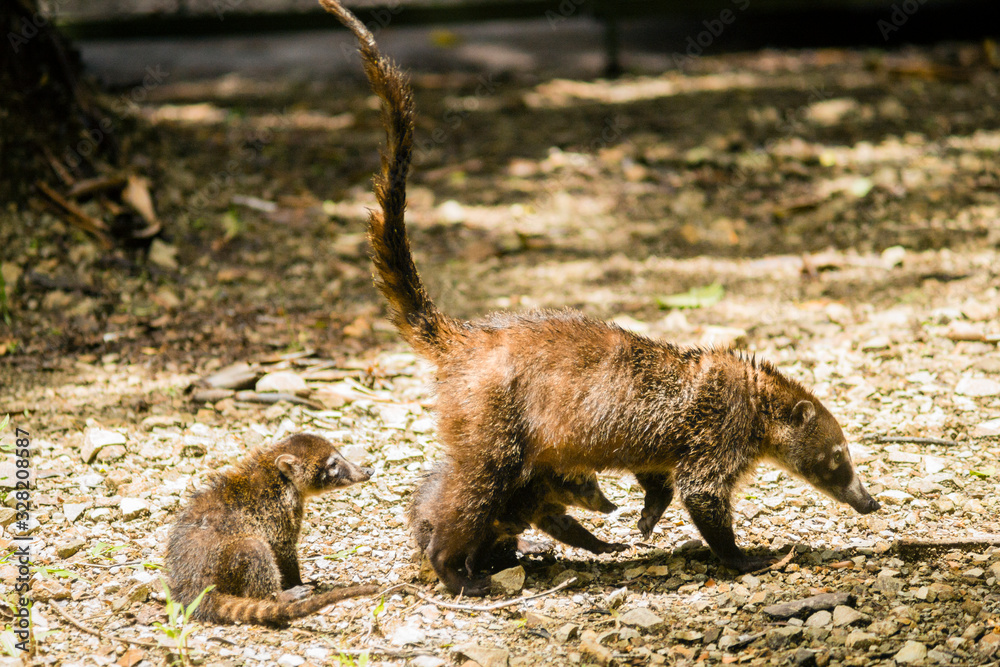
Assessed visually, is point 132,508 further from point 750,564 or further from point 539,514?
point 750,564

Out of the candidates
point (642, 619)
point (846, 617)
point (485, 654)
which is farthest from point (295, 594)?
point (846, 617)

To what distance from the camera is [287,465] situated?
160 inches

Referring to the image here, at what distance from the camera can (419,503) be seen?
155 inches

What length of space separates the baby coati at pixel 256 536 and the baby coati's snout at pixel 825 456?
1881 mm

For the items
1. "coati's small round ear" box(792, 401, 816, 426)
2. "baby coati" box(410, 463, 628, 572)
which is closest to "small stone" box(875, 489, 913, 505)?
"coati's small round ear" box(792, 401, 816, 426)

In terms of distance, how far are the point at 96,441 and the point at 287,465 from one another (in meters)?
1.21

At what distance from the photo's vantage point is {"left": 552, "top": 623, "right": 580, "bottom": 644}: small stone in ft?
11.5

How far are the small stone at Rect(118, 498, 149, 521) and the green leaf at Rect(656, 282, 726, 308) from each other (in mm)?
3491

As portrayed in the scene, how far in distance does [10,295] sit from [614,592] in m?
4.49

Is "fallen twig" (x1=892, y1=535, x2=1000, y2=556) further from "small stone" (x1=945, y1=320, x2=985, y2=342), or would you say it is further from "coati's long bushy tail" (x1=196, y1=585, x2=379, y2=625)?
"coati's long bushy tail" (x1=196, y1=585, x2=379, y2=625)

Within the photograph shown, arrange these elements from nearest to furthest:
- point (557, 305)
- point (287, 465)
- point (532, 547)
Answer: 1. point (287, 465)
2. point (532, 547)
3. point (557, 305)

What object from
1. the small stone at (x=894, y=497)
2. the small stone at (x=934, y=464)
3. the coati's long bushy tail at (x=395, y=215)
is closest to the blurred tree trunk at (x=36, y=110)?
the coati's long bushy tail at (x=395, y=215)

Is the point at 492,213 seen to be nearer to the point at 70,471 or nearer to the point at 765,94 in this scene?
the point at 765,94

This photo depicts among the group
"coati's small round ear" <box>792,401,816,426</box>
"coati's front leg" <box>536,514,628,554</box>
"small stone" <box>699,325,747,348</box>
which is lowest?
"coati's front leg" <box>536,514,628,554</box>
